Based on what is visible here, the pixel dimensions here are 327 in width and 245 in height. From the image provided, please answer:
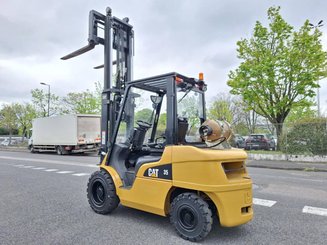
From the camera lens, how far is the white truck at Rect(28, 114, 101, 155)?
21.1m

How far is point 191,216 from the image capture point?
13.3 ft

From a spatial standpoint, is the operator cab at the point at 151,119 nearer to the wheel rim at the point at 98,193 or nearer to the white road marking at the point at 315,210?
the wheel rim at the point at 98,193

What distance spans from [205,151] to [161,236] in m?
1.44

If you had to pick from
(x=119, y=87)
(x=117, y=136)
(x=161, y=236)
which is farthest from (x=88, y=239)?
(x=119, y=87)

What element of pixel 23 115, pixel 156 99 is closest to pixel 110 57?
pixel 156 99

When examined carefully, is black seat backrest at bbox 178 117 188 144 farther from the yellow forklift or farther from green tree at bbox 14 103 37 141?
green tree at bbox 14 103 37 141

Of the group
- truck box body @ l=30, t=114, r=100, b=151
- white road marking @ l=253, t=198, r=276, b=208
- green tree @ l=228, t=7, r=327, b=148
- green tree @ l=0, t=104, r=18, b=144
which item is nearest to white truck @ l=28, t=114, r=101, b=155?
truck box body @ l=30, t=114, r=100, b=151

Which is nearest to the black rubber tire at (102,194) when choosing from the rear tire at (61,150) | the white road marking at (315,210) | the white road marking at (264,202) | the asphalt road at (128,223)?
the asphalt road at (128,223)

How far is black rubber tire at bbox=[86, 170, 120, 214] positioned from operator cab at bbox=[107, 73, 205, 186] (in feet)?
0.90

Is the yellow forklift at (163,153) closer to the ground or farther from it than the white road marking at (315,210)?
farther from it

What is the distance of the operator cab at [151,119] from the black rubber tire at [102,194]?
27 centimetres

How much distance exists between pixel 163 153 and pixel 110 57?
2.62 meters

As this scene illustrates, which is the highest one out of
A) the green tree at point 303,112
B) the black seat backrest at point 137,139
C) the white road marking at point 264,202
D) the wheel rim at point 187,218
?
the green tree at point 303,112

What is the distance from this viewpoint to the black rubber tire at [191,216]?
12.7 feet
